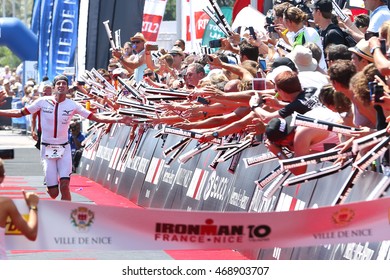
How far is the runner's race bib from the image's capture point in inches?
640

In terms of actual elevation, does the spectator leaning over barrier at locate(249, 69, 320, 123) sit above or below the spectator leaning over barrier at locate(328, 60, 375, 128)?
below

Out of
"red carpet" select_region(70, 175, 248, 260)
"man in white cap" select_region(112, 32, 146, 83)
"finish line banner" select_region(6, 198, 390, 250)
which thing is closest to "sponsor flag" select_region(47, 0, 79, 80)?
"red carpet" select_region(70, 175, 248, 260)

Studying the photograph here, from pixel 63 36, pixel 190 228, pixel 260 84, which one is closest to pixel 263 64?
pixel 260 84

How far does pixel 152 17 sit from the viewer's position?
26.9m

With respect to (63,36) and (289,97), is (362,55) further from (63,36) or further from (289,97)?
(63,36)

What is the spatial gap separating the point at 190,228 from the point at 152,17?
19.9 metres

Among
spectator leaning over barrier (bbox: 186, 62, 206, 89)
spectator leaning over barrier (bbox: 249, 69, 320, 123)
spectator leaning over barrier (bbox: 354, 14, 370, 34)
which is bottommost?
spectator leaning over barrier (bbox: 186, 62, 206, 89)

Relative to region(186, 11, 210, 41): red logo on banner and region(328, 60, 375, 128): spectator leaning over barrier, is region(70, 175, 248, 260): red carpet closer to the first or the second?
region(328, 60, 375, 128): spectator leaning over barrier

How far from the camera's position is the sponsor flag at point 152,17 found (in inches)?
1058

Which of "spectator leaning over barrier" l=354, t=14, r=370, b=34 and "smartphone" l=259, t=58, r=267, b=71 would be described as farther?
"smartphone" l=259, t=58, r=267, b=71

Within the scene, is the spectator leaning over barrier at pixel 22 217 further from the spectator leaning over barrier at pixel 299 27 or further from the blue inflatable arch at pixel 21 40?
the blue inflatable arch at pixel 21 40

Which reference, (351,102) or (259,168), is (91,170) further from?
(351,102)

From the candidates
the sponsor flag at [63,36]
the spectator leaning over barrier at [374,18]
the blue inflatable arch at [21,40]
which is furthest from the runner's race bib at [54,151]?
the blue inflatable arch at [21,40]
